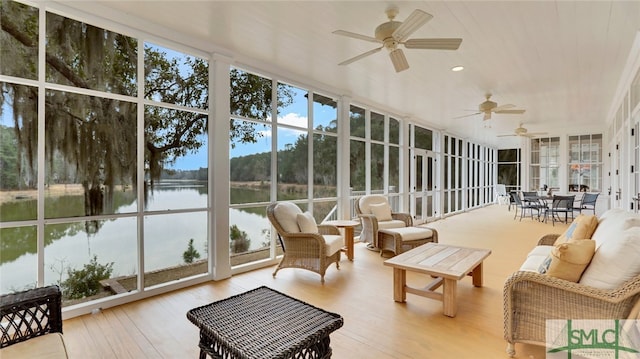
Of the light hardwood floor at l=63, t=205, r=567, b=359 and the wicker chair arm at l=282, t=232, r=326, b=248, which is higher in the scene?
the wicker chair arm at l=282, t=232, r=326, b=248

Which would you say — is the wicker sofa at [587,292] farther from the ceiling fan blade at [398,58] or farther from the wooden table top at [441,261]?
the ceiling fan blade at [398,58]

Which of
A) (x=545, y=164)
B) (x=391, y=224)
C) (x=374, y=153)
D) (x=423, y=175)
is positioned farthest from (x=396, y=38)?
(x=545, y=164)

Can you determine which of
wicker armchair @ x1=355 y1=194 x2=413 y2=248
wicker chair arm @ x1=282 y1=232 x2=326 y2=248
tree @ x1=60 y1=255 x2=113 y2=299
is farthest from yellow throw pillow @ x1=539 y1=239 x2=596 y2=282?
tree @ x1=60 y1=255 x2=113 y2=299

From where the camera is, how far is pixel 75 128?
9.34ft

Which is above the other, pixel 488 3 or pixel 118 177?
pixel 488 3

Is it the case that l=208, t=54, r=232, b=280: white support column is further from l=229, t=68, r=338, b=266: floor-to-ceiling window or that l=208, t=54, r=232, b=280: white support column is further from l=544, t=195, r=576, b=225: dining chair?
l=544, t=195, r=576, b=225: dining chair

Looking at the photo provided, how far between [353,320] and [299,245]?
1.27 m

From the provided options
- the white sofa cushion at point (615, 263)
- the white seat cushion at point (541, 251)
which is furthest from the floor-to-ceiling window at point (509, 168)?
the white sofa cushion at point (615, 263)

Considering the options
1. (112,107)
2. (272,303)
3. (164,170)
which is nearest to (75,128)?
(112,107)

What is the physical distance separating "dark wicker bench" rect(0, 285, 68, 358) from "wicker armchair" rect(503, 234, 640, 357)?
105 inches

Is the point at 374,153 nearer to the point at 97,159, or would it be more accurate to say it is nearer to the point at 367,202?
the point at 367,202

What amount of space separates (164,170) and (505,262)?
4.84 meters

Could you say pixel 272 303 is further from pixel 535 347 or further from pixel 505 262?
pixel 505 262

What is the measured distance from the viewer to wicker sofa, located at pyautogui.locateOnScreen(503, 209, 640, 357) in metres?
1.81
